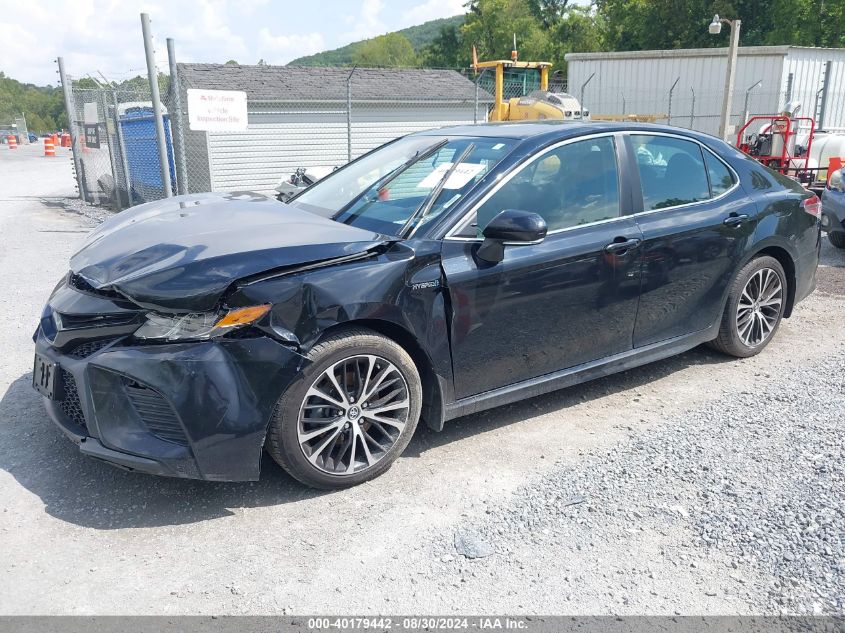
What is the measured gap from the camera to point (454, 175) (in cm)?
379

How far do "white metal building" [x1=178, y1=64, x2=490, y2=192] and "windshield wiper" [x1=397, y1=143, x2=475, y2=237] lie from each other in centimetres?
1102

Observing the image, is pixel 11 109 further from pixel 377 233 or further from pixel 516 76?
pixel 377 233

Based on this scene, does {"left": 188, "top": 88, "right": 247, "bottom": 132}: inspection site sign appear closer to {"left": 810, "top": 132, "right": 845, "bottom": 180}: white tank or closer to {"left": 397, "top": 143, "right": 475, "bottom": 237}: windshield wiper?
{"left": 397, "top": 143, "right": 475, "bottom": 237}: windshield wiper

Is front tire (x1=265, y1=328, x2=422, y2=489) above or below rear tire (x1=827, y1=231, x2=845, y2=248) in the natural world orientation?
above

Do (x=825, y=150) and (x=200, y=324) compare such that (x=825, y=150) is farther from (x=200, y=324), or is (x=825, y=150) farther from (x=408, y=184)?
(x=200, y=324)

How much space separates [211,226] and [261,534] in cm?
156

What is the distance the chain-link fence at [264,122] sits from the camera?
13.6 m

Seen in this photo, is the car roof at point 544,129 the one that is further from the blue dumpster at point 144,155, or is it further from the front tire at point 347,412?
the blue dumpster at point 144,155

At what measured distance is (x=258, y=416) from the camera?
3.00m

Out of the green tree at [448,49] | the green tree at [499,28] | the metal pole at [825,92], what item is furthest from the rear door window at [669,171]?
the green tree at [448,49]

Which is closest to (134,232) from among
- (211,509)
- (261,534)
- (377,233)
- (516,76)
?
(377,233)

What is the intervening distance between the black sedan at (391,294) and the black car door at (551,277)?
0.01 metres

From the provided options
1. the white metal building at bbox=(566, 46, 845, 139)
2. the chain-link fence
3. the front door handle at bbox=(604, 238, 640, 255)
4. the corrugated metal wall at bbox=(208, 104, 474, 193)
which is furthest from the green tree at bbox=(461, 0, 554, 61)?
the front door handle at bbox=(604, 238, 640, 255)

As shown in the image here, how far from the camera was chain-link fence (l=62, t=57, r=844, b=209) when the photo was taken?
1356cm
